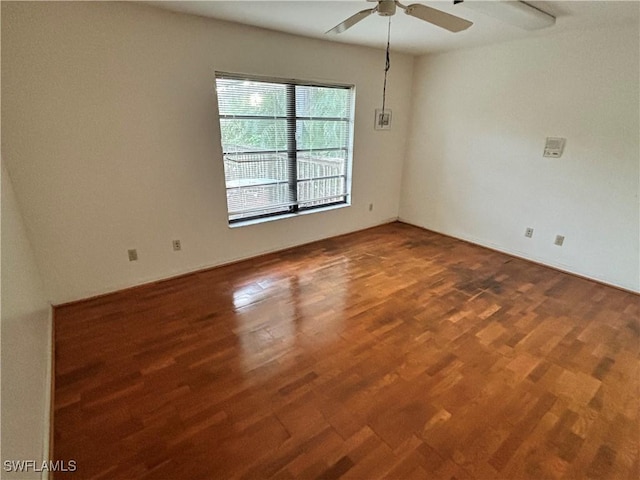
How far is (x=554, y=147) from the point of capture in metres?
3.35

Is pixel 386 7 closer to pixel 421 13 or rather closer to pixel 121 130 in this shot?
pixel 421 13

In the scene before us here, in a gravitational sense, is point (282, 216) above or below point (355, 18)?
below

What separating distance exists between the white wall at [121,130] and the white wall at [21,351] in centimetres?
33

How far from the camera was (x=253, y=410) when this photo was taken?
1720 mm

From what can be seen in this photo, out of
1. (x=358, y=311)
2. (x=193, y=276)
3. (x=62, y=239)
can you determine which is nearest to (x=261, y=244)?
(x=193, y=276)

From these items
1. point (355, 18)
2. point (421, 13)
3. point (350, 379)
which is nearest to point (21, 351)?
point (350, 379)

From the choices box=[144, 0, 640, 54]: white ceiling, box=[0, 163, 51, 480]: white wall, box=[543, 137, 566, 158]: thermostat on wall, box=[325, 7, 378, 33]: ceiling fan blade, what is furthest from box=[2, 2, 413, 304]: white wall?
box=[543, 137, 566, 158]: thermostat on wall

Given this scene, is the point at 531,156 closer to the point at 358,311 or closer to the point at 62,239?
the point at 358,311

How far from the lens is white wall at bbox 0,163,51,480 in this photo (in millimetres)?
1162

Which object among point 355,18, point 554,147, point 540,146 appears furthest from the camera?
point 540,146

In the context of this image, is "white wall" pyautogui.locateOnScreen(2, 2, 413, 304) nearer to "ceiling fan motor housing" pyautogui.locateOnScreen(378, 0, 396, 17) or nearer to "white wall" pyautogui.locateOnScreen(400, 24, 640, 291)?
"ceiling fan motor housing" pyautogui.locateOnScreen(378, 0, 396, 17)

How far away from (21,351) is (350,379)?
169 cm

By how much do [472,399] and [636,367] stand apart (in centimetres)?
126

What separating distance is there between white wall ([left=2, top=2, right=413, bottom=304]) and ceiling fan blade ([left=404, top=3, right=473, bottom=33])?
1718 millimetres
